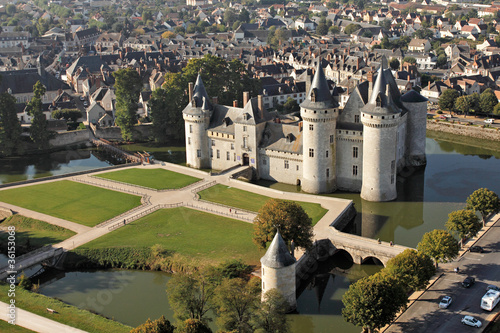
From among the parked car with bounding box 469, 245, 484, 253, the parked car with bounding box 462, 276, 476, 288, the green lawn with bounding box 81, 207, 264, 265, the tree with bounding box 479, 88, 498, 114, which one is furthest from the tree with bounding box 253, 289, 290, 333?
the tree with bounding box 479, 88, 498, 114

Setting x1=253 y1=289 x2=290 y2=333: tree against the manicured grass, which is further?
the manicured grass

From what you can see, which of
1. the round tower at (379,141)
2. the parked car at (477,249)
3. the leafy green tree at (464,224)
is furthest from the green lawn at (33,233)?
the parked car at (477,249)

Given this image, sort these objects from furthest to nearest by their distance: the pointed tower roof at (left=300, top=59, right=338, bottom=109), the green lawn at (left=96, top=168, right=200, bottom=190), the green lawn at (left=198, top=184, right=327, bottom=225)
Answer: the green lawn at (left=96, top=168, right=200, bottom=190)
the pointed tower roof at (left=300, top=59, right=338, bottom=109)
the green lawn at (left=198, top=184, right=327, bottom=225)

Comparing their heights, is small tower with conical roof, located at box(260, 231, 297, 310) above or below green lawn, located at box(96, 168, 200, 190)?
above

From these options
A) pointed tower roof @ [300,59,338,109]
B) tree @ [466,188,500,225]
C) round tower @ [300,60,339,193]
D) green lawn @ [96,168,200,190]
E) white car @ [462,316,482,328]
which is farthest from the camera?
green lawn @ [96,168,200,190]

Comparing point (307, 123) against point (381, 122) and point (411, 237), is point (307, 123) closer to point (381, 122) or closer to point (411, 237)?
point (381, 122)

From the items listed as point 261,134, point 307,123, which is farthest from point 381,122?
point 261,134

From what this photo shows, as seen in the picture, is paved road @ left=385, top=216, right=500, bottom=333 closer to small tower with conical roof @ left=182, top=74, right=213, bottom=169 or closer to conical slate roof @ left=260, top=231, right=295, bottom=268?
conical slate roof @ left=260, top=231, right=295, bottom=268
